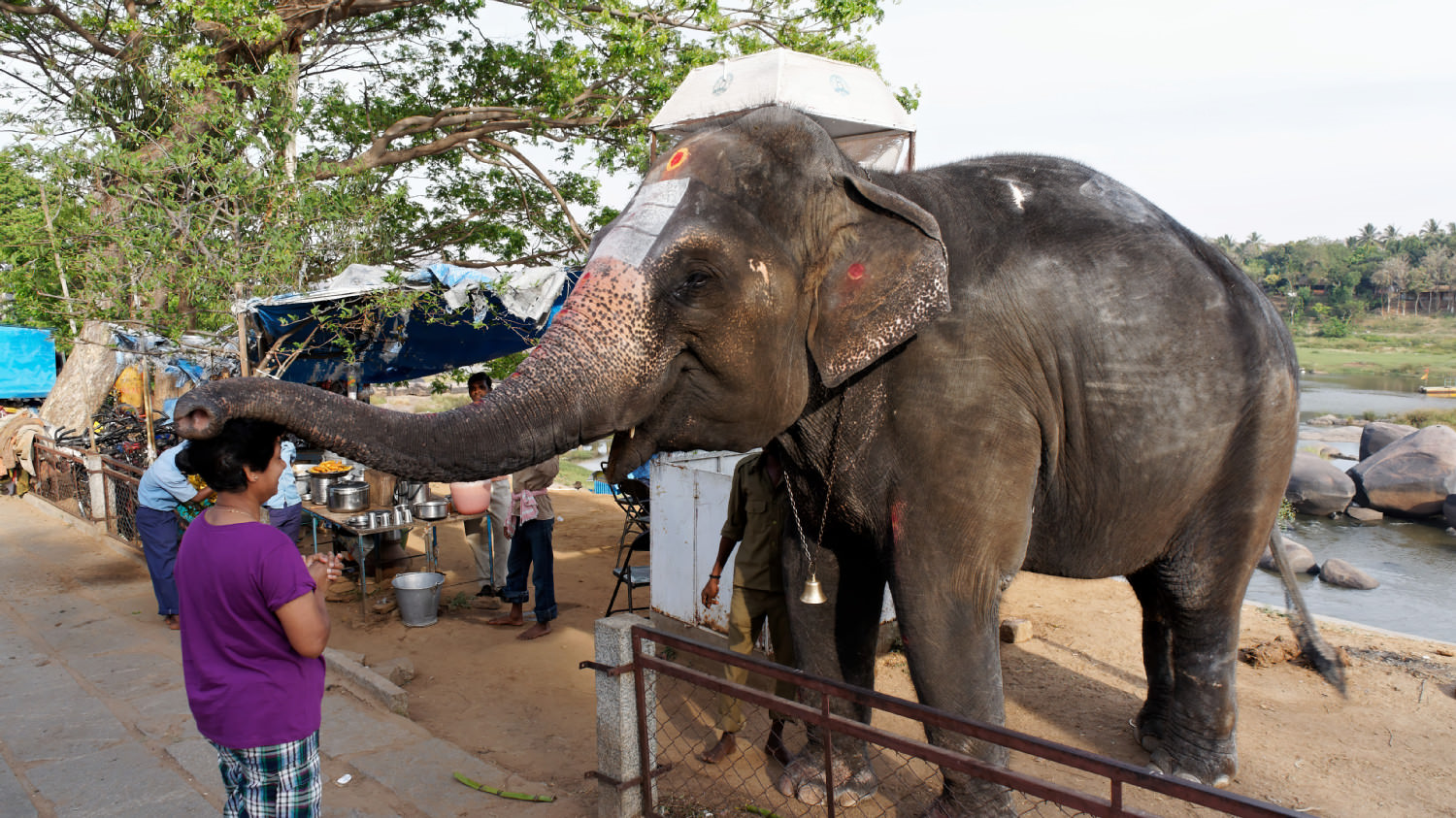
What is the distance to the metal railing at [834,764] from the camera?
2.30 m

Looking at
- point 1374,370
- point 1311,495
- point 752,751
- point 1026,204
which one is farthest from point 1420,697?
point 1374,370

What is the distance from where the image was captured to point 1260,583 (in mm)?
11422

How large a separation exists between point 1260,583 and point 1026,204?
10.5 m

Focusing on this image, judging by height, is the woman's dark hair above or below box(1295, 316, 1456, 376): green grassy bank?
above

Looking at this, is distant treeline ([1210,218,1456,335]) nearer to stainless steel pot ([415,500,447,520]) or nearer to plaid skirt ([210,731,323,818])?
stainless steel pot ([415,500,447,520])

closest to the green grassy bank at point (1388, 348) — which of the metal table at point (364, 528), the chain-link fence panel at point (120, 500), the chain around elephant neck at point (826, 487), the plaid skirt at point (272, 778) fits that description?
the metal table at point (364, 528)

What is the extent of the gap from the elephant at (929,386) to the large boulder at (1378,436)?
2337cm

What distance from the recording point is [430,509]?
848 cm

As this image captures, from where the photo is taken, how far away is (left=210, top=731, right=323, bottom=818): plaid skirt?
2.64 meters

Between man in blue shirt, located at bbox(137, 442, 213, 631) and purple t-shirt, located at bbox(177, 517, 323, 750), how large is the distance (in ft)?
17.3

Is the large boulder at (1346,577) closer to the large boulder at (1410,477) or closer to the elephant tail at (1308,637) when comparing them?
the large boulder at (1410,477)

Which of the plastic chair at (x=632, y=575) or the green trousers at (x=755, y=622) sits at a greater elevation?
the green trousers at (x=755, y=622)

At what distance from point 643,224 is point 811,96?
15.7ft

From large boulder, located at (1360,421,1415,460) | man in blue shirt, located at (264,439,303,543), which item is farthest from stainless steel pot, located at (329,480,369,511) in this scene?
large boulder, located at (1360,421,1415,460)
